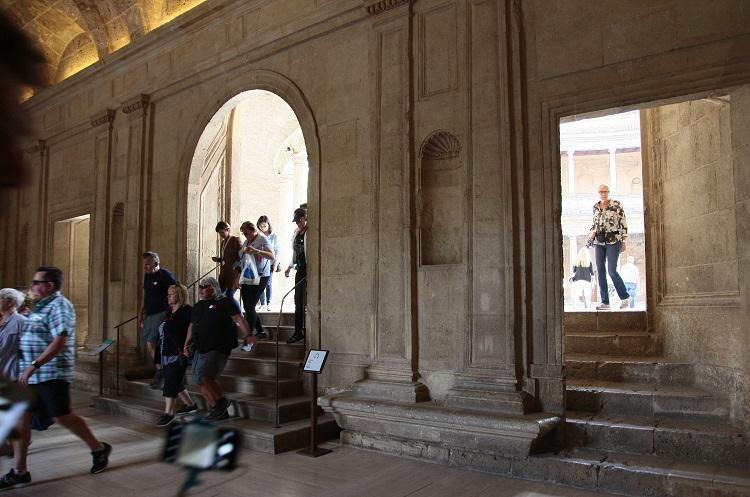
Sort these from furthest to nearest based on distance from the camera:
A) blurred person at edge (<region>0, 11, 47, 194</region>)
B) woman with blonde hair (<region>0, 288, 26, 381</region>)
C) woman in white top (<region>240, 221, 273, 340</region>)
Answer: woman in white top (<region>240, 221, 273, 340</region>) → woman with blonde hair (<region>0, 288, 26, 381</region>) → blurred person at edge (<region>0, 11, 47, 194</region>)

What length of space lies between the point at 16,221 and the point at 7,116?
15775 millimetres

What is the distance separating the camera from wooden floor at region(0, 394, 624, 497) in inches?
194

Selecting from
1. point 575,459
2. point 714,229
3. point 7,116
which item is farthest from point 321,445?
point 7,116

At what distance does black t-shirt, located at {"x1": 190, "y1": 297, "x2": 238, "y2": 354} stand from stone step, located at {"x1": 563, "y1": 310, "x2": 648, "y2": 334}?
4.22 m

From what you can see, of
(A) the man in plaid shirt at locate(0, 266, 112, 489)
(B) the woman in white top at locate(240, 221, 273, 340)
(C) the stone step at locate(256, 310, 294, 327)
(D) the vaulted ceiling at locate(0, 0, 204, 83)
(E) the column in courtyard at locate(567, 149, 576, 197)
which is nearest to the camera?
(A) the man in plaid shirt at locate(0, 266, 112, 489)

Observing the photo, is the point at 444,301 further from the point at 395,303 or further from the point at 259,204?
the point at 259,204

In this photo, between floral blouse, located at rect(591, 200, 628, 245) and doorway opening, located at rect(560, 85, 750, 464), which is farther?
floral blouse, located at rect(591, 200, 628, 245)

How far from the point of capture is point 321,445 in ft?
21.3

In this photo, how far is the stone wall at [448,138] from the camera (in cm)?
559

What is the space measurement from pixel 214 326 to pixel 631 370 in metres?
4.63

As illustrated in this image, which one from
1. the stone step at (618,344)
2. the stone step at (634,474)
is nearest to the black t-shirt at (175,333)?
the stone step at (634,474)

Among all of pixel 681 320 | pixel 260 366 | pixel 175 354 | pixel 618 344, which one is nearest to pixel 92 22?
pixel 175 354

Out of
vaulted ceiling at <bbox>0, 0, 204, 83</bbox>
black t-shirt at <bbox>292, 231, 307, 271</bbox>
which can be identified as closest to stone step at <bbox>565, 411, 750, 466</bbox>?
black t-shirt at <bbox>292, 231, 307, 271</bbox>

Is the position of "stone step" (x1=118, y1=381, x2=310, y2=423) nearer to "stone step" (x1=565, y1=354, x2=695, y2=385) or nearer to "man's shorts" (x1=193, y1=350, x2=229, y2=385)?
"man's shorts" (x1=193, y1=350, x2=229, y2=385)
